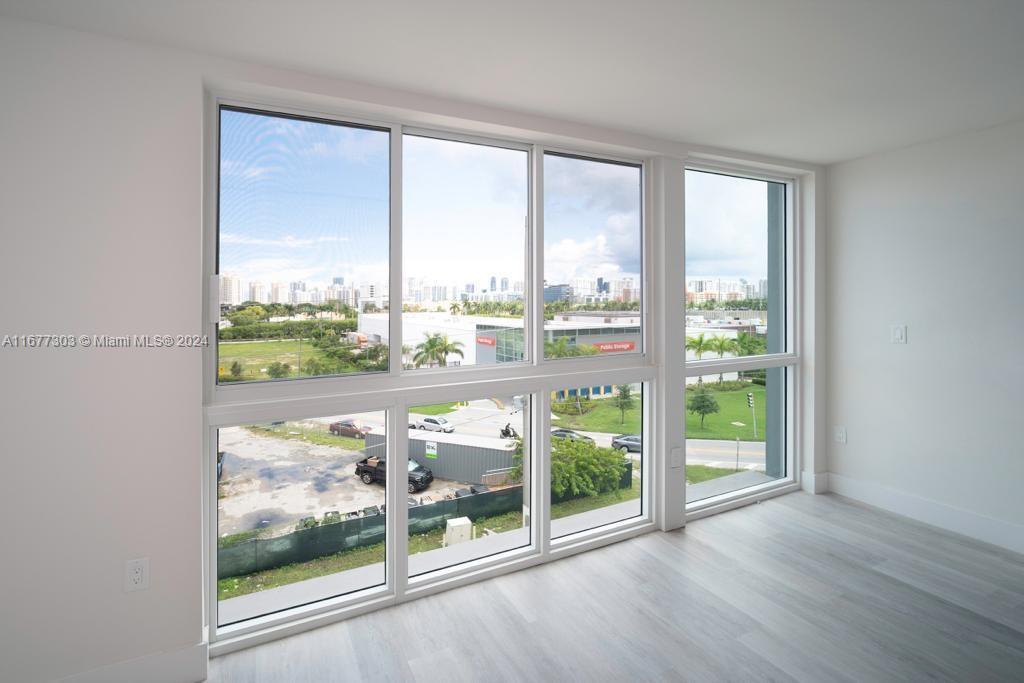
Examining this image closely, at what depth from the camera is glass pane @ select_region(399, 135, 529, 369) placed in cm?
274

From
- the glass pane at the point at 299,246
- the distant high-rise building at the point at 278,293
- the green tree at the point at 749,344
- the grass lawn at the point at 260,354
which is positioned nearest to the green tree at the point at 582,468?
the glass pane at the point at 299,246

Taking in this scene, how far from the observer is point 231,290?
7.66 feet

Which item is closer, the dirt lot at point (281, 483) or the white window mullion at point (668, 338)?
the dirt lot at point (281, 483)

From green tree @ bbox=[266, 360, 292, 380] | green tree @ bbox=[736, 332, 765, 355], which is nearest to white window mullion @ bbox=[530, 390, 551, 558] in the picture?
green tree @ bbox=[266, 360, 292, 380]

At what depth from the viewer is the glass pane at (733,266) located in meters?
3.73

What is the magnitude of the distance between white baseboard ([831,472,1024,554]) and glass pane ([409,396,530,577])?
271cm

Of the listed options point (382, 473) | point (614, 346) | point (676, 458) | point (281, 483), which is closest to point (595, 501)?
point (676, 458)

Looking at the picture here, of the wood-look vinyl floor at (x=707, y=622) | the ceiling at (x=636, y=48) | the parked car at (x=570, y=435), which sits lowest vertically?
the wood-look vinyl floor at (x=707, y=622)

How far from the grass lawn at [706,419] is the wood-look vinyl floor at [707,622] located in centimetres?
75

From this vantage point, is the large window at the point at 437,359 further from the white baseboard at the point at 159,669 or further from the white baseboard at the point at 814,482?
the white baseboard at the point at 814,482

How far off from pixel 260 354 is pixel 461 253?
1.15 meters

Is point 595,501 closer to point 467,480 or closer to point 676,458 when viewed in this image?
point 676,458

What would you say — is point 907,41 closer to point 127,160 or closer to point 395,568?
point 127,160

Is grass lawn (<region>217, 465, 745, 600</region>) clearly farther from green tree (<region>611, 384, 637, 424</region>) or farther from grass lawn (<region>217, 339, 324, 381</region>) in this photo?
grass lawn (<region>217, 339, 324, 381</region>)
